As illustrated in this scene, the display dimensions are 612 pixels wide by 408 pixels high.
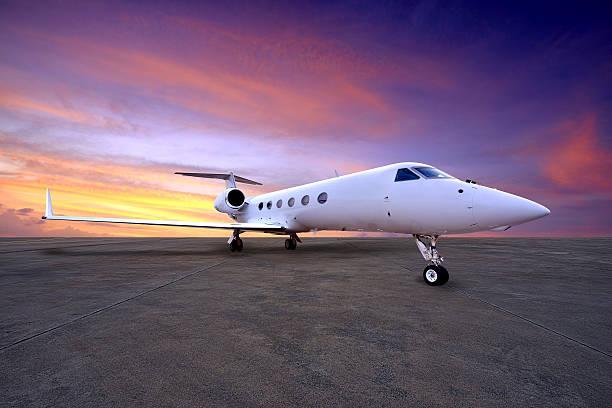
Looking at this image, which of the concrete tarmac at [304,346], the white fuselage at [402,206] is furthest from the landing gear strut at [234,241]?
the concrete tarmac at [304,346]

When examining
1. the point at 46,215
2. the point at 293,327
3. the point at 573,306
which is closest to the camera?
the point at 293,327

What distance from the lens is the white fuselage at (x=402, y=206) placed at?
505 centimetres

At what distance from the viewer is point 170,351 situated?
244 cm

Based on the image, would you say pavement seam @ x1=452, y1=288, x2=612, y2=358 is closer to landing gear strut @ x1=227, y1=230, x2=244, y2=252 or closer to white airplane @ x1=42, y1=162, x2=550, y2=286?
white airplane @ x1=42, y1=162, x2=550, y2=286

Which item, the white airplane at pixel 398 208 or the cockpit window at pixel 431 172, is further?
the cockpit window at pixel 431 172

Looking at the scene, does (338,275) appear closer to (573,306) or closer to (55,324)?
(573,306)

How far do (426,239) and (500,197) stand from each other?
91.4 inches

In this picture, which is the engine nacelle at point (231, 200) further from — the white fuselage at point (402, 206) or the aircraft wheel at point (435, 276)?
the aircraft wheel at point (435, 276)

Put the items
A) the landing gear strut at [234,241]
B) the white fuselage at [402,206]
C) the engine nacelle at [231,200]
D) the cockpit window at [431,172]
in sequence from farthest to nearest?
the engine nacelle at [231,200], the landing gear strut at [234,241], the cockpit window at [431,172], the white fuselage at [402,206]

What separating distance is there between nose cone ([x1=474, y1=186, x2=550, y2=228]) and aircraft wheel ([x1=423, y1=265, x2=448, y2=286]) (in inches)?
43.1

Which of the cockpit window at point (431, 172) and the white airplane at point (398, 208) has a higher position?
the cockpit window at point (431, 172)

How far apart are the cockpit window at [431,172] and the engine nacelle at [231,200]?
33.2 ft

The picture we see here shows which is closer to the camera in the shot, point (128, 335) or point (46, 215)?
point (128, 335)

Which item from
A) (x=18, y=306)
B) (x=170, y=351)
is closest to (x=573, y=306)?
(x=170, y=351)
